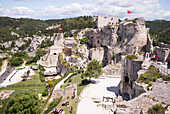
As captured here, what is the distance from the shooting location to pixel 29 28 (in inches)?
6117

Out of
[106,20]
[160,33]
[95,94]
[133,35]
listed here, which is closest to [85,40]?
[106,20]

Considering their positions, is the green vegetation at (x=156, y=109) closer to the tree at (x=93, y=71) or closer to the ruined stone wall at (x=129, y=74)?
the ruined stone wall at (x=129, y=74)

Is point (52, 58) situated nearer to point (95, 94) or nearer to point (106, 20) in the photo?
point (106, 20)

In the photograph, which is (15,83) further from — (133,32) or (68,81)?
(133,32)

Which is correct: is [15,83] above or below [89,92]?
below

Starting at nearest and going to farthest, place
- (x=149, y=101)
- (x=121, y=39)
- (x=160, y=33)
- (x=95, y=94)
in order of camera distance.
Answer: (x=149, y=101) < (x=95, y=94) < (x=121, y=39) < (x=160, y=33)

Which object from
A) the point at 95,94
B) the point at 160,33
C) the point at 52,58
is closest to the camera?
the point at 95,94

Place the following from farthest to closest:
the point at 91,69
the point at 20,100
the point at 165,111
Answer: the point at 91,69
the point at 20,100
the point at 165,111

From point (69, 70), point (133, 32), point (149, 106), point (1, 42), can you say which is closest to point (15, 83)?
point (69, 70)

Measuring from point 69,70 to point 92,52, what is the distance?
37.6ft

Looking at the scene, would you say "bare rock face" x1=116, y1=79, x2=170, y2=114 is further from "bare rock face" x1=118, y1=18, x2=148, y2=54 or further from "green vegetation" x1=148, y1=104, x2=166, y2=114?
"bare rock face" x1=118, y1=18, x2=148, y2=54

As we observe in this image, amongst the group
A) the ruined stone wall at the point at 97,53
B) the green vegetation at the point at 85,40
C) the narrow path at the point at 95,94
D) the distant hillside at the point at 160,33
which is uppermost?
the distant hillside at the point at 160,33

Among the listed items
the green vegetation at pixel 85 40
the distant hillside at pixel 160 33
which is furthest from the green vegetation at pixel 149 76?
the green vegetation at pixel 85 40

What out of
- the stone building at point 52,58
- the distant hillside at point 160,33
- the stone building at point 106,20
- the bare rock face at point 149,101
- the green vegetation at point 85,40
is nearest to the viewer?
the bare rock face at point 149,101
